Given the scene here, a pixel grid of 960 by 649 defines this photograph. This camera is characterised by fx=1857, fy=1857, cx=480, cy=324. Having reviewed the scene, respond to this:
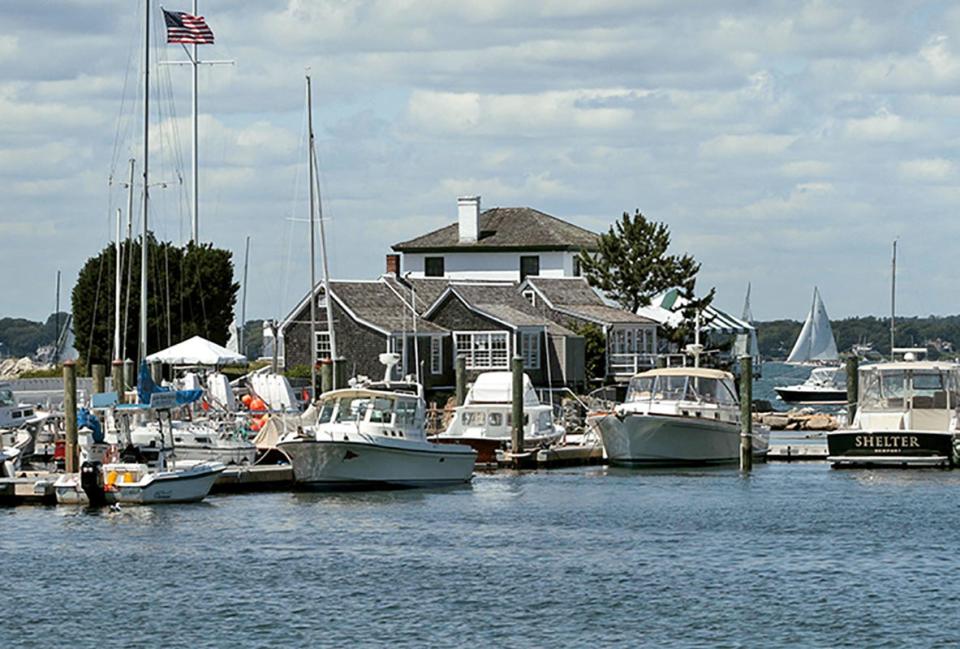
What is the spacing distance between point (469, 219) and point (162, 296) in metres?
19.5

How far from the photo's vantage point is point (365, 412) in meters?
49.2

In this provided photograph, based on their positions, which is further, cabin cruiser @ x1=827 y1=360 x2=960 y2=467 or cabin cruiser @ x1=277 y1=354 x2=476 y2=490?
cabin cruiser @ x1=827 y1=360 x2=960 y2=467

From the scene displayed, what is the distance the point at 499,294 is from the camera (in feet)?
276

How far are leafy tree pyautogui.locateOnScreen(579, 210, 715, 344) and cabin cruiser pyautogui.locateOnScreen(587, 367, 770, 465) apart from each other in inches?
1197

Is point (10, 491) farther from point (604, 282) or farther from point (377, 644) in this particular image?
point (604, 282)

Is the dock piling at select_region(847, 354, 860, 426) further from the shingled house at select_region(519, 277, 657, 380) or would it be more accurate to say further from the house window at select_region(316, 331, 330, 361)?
the house window at select_region(316, 331, 330, 361)

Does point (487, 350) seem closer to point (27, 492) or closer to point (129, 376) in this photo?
point (129, 376)

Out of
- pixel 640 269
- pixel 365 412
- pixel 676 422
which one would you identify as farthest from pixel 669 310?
pixel 365 412

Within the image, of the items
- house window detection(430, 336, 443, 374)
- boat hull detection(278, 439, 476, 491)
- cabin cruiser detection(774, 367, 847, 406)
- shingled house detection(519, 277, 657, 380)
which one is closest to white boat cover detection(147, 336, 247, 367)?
boat hull detection(278, 439, 476, 491)

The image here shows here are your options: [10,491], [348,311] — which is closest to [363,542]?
[10,491]

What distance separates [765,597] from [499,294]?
51132 mm

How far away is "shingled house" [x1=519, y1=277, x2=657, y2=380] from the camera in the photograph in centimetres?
8431

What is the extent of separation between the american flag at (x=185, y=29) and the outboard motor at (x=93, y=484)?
1351 inches

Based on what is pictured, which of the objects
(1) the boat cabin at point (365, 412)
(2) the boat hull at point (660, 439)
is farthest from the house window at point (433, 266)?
(1) the boat cabin at point (365, 412)
